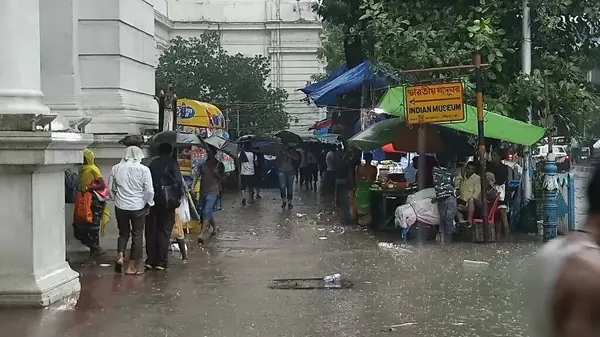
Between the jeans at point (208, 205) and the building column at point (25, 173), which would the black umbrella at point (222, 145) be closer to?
the jeans at point (208, 205)

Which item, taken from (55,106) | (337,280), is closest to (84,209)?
(55,106)

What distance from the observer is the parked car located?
17.2 meters

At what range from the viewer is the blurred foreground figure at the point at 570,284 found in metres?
2.88

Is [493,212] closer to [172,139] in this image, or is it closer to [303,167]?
[172,139]

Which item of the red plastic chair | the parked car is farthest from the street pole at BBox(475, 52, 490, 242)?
the parked car

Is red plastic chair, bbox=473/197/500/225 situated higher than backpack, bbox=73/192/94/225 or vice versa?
backpack, bbox=73/192/94/225

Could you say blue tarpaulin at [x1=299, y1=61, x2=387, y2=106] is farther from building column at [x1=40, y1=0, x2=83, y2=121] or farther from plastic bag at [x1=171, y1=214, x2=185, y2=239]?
building column at [x1=40, y1=0, x2=83, y2=121]

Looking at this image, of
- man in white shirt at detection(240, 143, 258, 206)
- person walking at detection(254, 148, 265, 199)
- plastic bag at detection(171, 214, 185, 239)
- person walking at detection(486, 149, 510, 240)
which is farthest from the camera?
person walking at detection(254, 148, 265, 199)

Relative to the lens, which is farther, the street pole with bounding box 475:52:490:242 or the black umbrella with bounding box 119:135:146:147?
the street pole with bounding box 475:52:490:242

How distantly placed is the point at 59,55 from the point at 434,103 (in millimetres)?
6091

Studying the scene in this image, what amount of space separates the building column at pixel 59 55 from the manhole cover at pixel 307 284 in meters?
3.91

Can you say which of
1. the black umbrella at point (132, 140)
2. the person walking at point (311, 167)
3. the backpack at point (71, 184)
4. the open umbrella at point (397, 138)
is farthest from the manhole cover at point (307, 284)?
the person walking at point (311, 167)

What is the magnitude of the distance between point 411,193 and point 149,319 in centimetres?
905

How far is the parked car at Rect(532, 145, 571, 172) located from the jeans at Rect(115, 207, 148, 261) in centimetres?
786
